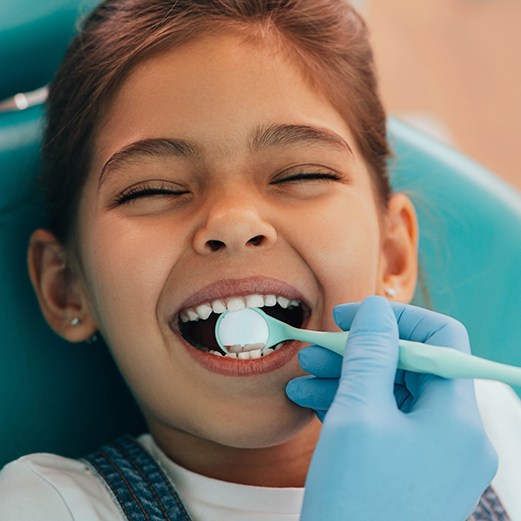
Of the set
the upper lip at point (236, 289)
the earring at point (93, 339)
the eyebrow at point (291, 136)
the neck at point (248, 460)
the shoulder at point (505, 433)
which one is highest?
the eyebrow at point (291, 136)

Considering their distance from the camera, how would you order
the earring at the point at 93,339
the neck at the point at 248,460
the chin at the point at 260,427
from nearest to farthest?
the chin at the point at 260,427 → the neck at the point at 248,460 → the earring at the point at 93,339

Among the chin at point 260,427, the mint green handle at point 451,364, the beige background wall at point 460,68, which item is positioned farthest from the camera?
the beige background wall at point 460,68

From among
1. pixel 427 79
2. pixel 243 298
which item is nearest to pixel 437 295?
pixel 243 298

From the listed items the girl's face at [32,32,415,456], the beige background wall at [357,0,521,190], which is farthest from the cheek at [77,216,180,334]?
the beige background wall at [357,0,521,190]

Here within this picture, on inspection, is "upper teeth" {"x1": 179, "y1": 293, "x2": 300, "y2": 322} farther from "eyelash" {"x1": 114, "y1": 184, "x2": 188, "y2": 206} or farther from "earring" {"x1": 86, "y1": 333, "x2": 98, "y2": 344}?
"earring" {"x1": 86, "y1": 333, "x2": 98, "y2": 344}

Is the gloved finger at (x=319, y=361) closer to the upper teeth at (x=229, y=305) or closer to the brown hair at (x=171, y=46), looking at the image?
the upper teeth at (x=229, y=305)

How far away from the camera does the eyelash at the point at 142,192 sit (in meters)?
1.11

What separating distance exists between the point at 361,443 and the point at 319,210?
33 centimetres

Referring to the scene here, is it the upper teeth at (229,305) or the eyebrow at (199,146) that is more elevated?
the eyebrow at (199,146)

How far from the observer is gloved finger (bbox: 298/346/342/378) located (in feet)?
3.29

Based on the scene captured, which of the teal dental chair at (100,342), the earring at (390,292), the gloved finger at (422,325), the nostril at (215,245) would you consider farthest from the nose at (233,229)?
the teal dental chair at (100,342)

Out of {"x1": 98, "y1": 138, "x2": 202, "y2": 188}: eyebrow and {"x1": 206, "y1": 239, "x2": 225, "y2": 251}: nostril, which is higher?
{"x1": 98, "y1": 138, "x2": 202, "y2": 188}: eyebrow

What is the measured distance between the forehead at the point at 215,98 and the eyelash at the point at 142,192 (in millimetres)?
53

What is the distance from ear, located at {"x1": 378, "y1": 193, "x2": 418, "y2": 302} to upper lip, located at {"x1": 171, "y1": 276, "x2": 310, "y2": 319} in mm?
240
